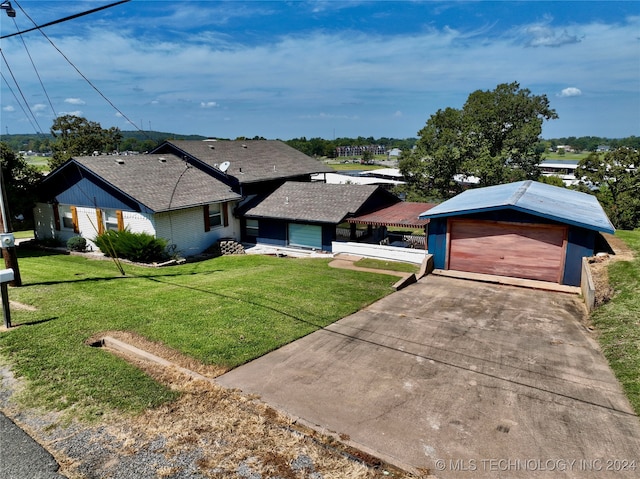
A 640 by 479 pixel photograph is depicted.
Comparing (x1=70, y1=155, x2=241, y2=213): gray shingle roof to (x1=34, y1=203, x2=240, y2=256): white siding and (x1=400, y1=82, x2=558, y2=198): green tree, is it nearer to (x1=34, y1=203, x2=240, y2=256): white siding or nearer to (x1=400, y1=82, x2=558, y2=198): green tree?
(x1=34, y1=203, x2=240, y2=256): white siding

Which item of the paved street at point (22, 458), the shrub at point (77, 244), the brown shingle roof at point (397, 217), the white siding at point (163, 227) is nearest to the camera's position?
the paved street at point (22, 458)

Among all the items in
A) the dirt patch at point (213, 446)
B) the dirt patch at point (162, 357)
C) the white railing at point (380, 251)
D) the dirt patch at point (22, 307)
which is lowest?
the white railing at point (380, 251)

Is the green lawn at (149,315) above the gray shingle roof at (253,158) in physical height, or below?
below

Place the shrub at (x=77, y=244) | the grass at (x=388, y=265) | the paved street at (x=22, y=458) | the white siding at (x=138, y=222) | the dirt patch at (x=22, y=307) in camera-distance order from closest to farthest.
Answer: the paved street at (x=22, y=458), the dirt patch at (x=22, y=307), the grass at (x=388, y=265), the white siding at (x=138, y=222), the shrub at (x=77, y=244)

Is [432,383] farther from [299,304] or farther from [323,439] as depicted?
[299,304]

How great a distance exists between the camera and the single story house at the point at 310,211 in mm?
22062

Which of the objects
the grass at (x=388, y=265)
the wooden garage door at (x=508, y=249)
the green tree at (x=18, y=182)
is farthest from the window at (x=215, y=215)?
the wooden garage door at (x=508, y=249)

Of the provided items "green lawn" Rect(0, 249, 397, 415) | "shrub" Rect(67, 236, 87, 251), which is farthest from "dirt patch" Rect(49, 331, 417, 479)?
"shrub" Rect(67, 236, 87, 251)

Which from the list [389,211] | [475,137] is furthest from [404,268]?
[475,137]

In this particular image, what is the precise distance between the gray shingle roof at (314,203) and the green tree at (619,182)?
2322 centimetres

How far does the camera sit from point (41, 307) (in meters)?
11.0

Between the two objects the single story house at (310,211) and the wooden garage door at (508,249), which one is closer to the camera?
the wooden garage door at (508,249)

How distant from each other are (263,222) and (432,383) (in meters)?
17.7

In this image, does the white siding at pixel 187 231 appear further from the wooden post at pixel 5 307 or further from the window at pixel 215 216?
the wooden post at pixel 5 307
